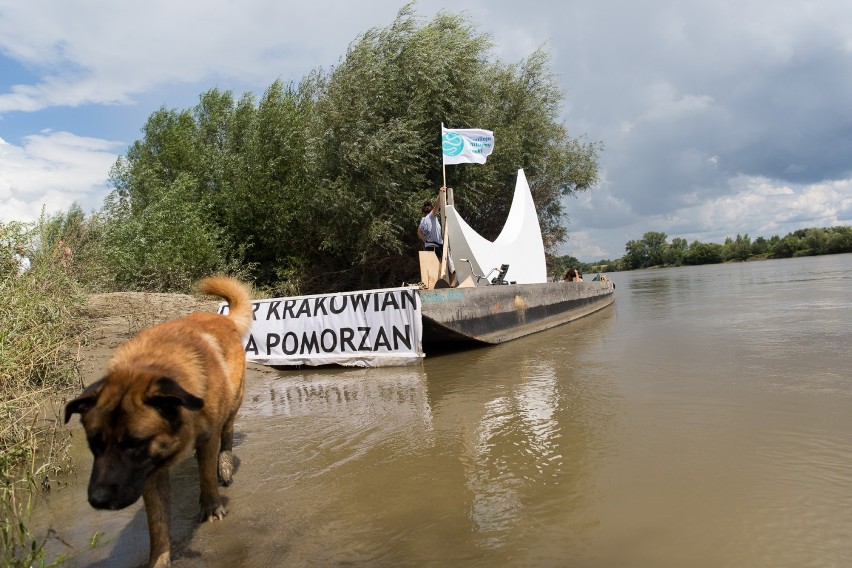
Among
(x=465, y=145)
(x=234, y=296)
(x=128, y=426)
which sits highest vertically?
(x=465, y=145)

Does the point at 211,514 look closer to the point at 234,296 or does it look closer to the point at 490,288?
the point at 234,296

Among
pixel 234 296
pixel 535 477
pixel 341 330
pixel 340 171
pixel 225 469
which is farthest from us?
pixel 340 171

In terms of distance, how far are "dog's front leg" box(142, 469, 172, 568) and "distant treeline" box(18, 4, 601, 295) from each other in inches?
561

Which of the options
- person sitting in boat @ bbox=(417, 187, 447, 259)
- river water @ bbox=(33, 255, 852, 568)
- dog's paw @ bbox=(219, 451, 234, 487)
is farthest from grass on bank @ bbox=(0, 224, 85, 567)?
person sitting in boat @ bbox=(417, 187, 447, 259)

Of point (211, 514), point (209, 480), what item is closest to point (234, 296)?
point (209, 480)

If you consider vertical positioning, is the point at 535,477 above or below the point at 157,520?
below

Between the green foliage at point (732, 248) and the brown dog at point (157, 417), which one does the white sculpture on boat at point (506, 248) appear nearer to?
the brown dog at point (157, 417)

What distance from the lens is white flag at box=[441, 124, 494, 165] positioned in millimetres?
13539

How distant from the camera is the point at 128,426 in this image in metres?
2.70

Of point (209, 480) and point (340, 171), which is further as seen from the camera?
point (340, 171)

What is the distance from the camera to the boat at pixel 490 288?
10516 mm

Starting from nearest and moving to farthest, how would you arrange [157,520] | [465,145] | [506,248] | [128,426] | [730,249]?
[128,426] < [157,520] < [465,145] < [506,248] < [730,249]

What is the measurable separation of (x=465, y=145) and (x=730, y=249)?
127 meters

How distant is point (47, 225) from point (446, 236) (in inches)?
288
